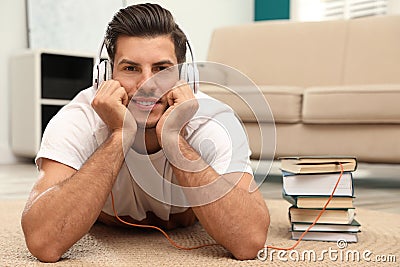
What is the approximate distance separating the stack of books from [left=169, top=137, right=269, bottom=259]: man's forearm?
229 millimetres

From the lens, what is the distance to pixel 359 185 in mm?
3223

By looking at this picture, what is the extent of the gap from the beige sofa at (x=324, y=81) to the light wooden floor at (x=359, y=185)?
185 millimetres

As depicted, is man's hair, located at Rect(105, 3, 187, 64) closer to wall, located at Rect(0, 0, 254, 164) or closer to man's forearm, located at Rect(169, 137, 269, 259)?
man's forearm, located at Rect(169, 137, 269, 259)

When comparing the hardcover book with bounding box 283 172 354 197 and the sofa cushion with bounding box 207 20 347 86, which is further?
the sofa cushion with bounding box 207 20 347 86

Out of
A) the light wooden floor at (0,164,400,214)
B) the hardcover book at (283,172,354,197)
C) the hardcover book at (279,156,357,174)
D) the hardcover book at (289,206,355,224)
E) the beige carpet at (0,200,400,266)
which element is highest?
the hardcover book at (279,156,357,174)

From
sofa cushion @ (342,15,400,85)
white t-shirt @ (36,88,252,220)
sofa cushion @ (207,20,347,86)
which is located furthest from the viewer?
sofa cushion @ (207,20,347,86)

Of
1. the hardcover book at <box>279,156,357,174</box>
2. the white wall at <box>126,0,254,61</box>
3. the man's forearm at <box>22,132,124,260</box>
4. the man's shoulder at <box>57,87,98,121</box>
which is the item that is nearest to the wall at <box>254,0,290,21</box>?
the white wall at <box>126,0,254,61</box>

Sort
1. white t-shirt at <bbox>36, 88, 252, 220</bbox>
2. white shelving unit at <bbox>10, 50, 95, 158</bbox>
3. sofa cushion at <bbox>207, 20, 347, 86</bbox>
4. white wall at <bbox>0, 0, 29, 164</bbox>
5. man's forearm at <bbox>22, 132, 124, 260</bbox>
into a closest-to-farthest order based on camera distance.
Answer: man's forearm at <bbox>22, 132, 124, 260</bbox>
white t-shirt at <bbox>36, 88, 252, 220</bbox>
sofa cushion at <bbox>207, 20, 347, 86</bbox>
white shelving unit at <bbox>10, 50, 95, 158</bbox>
white wall at <bbox>0, 0, 29, 164</bbox>

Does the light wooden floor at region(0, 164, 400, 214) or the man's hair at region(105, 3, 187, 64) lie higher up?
the man's hair at region(105, 3, 187, 64)

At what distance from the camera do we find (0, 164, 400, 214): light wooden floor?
8.19ft

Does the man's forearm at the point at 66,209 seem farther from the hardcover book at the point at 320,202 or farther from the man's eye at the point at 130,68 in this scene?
the hardcover book at the point at 320,202

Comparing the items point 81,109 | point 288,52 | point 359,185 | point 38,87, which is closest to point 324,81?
→ point 288,52

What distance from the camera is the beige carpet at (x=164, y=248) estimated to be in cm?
127

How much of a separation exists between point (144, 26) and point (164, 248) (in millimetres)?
516
